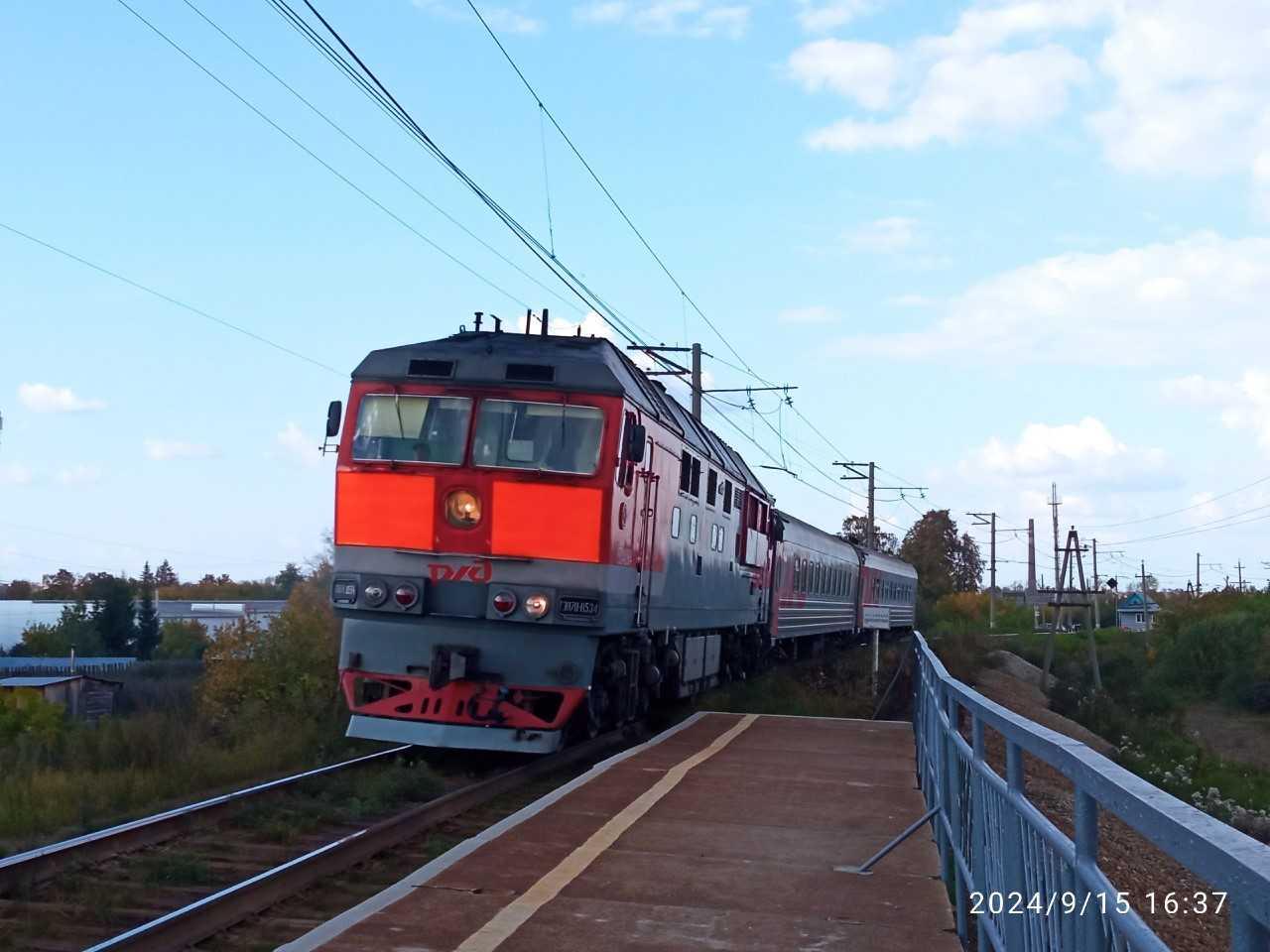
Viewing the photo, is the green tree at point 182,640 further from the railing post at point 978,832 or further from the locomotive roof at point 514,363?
the railing post at point 978,832

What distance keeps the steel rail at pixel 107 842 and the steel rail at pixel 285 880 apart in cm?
101

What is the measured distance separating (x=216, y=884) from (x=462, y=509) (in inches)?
181

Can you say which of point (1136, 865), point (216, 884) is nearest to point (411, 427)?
point (216, 884)

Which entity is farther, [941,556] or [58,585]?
[58,585]

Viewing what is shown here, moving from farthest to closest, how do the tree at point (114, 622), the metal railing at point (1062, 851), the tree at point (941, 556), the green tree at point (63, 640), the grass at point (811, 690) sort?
the tree at point (941, 556) → the tree at point (114, 622) → the green tree at point (63, 640) → the grass at point (811, 690) → the metal railing at point (1062, 851)

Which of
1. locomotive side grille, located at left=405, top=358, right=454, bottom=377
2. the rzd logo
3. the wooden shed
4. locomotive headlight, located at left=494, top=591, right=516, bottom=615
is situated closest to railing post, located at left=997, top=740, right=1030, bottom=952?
locomotive headlight, located at left=494, top=591, right=516, bottom=615

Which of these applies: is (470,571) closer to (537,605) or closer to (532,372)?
(537,605)

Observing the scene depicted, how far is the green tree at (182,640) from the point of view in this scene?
85312mm

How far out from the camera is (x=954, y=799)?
21.6 feet

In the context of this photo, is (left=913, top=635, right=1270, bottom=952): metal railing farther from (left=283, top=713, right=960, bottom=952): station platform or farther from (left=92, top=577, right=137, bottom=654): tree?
(left=92, top=577, right=137, bottom=654): tree

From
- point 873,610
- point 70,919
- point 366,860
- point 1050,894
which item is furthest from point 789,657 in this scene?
point 1050,894

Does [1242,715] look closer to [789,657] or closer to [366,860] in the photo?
[789,657]

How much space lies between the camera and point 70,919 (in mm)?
6977

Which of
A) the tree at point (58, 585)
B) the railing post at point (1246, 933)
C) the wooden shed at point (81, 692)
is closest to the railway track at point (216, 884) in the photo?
the railing post at point (1246, 933)
